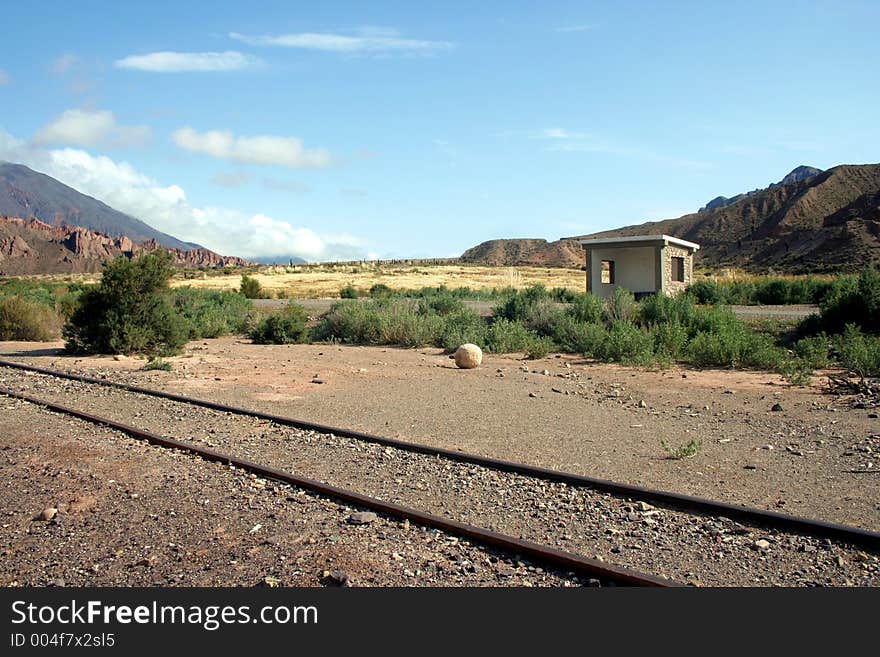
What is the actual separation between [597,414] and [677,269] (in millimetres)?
26422

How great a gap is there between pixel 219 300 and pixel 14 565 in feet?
117

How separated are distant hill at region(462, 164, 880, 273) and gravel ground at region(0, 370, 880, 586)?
215 feet

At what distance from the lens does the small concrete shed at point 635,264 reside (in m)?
35.6

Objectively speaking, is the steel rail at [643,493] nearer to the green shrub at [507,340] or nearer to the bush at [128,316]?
the green shrub at [507,340]

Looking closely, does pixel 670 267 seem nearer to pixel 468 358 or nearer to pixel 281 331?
pixel 281 331

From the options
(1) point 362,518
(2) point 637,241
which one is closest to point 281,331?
(2) point 637,241

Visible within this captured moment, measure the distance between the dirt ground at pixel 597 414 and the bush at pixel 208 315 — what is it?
7.66 metres

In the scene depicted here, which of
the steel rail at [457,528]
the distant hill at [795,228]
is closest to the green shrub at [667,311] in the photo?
the steel rail at [457,528]

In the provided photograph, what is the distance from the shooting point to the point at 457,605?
520 centimetres

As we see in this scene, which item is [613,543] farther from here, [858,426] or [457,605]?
[858,426]

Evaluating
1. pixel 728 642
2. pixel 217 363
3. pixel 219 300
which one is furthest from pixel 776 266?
pixel 728 642

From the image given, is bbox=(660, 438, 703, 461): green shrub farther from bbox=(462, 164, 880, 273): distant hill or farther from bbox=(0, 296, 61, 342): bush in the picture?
bbox=(462, 164, 880, 273): distant hill

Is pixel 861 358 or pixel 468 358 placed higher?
pixel 861 358

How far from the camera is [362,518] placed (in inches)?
280
